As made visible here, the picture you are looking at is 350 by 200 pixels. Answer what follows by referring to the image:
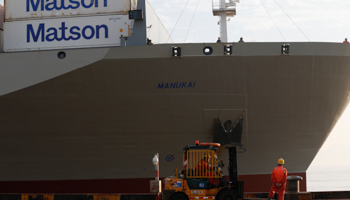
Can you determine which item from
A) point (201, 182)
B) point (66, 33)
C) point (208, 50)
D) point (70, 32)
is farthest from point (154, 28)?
point (201, 182)

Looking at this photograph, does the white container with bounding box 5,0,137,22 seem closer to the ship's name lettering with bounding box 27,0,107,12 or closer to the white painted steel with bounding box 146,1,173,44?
the ship's name lettering with bounding box 27,0,107,12

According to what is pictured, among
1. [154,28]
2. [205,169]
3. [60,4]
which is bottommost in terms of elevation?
[205,169]

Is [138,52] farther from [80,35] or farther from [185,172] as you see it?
[185,172]

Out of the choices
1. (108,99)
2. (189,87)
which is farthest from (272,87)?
(108,99)

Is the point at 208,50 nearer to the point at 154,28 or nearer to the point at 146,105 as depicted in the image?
the point at 146,105

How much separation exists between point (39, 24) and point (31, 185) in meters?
6.31

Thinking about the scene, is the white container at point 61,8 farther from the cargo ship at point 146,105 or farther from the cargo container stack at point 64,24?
the cargo ship at point 146,105

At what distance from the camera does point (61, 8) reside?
1541cm

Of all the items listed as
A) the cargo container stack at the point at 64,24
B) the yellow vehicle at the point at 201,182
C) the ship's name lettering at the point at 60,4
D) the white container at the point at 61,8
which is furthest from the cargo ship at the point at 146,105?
the yellow vehicle at the point at 201,182

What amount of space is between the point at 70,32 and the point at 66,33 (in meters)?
0.16

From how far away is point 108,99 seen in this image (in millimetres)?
13992

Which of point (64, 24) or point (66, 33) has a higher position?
point (64, 24)

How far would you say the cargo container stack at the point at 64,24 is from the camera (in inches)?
594

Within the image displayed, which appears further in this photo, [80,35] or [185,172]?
[80,35]
